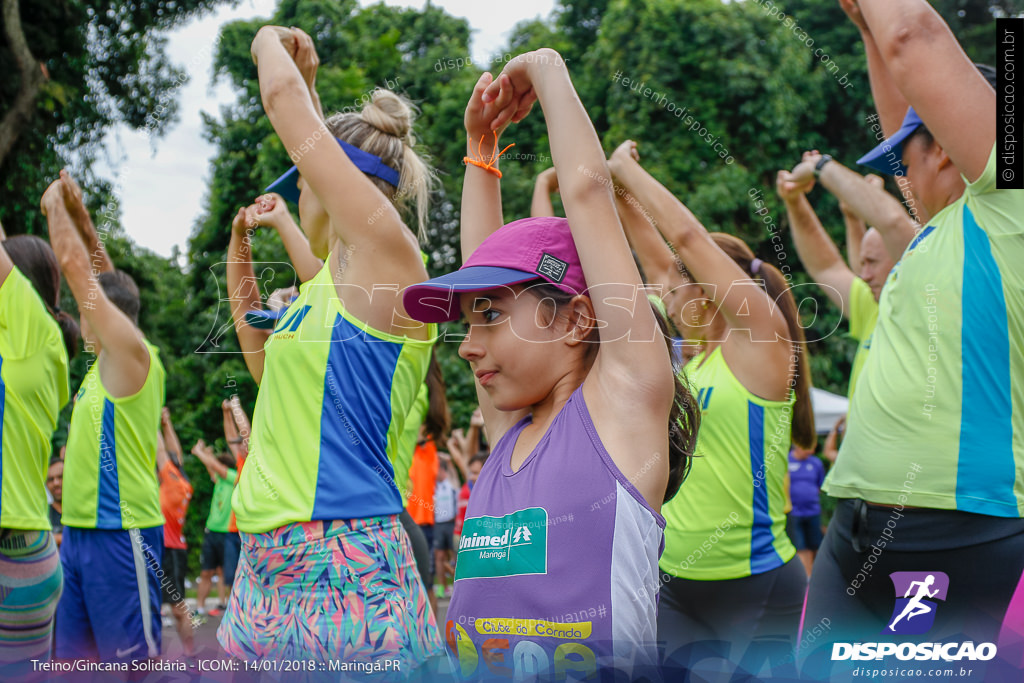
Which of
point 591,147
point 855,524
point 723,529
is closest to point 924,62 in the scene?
point 591,147

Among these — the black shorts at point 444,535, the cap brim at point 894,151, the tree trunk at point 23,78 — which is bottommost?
the black shorts at point 444,535

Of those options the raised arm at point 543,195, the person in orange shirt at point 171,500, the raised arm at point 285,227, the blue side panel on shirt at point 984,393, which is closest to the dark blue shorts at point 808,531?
the person in orange shirt at point 171,500

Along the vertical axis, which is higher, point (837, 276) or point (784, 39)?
point (784, 39)

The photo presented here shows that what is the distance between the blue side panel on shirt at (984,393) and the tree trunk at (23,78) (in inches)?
380

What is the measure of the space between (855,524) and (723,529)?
0.81m

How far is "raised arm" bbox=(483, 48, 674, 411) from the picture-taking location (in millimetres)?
1518

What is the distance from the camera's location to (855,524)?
89.9 inches

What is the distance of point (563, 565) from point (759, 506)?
185 cm

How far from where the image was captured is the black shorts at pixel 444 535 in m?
10.8

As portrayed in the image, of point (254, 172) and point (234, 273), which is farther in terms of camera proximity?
point (254, 172)

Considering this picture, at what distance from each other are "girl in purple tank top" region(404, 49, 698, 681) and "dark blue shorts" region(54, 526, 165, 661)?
2786 mm

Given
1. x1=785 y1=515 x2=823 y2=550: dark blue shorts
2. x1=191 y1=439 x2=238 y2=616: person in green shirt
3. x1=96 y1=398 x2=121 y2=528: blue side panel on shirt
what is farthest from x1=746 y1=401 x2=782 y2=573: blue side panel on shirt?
x1=191 y1=439 x2=238 y2=616: person in green shirt

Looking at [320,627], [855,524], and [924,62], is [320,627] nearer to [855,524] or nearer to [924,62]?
[855,524]

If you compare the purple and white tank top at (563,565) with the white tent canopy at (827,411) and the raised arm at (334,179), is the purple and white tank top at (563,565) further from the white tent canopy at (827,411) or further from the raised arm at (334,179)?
the white tent canopy at (827,411)
